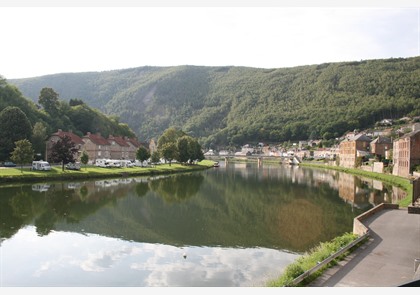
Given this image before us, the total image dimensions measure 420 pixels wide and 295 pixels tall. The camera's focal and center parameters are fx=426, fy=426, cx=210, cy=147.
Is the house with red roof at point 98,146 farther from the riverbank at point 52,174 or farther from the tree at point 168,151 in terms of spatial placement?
the riverbank at point 52,174

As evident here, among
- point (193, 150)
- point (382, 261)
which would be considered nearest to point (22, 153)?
point (193, 150)

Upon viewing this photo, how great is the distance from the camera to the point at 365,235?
786 inches

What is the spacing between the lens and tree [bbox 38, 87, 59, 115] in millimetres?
91000

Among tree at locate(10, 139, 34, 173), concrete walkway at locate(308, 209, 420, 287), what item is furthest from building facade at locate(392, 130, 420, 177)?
tree at locate(10, 139, 34, 173)

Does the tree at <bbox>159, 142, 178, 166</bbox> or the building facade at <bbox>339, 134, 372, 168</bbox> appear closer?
the tree at <bbox>159, 142, 178, 166</bbox>

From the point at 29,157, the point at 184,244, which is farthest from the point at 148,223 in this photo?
the point at 29,157

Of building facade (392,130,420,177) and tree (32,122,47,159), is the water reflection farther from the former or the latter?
tree (32,122,47,159)

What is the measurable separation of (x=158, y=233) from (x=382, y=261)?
1314cm

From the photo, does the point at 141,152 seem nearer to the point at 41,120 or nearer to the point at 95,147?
the point at 95,147

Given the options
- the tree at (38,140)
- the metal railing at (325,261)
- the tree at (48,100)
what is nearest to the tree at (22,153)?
the tree at (38,140)

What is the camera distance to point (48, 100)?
91.9 metres

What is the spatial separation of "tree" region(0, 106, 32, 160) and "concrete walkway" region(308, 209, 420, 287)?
5201cm

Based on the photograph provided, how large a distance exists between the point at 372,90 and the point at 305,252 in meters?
191

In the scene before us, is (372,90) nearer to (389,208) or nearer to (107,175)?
(107,175)
